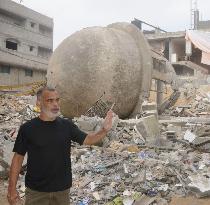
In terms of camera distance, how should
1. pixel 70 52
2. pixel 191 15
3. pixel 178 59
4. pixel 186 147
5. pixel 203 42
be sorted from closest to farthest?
pixel 186 147 → pixel 70 52 → pixel 203 42 → pixel 178 59 → pixel 191 15

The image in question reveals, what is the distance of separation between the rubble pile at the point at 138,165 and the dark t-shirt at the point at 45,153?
2.82m

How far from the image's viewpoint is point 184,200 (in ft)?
18.8

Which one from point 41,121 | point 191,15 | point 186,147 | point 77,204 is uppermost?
point 191,15

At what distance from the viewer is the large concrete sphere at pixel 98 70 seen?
1032 cm

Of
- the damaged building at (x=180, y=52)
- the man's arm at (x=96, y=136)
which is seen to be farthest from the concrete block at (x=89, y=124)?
the damaged building at (x=180, y=52)

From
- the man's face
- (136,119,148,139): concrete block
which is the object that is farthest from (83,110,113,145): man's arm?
(136,119,148,139): concrete block

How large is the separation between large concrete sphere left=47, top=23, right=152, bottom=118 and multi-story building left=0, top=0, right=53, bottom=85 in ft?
60.3

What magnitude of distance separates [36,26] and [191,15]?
1643cm

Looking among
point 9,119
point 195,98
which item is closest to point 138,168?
point 9,119

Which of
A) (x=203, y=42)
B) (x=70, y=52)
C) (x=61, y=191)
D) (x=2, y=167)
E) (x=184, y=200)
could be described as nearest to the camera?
(x=61, y=191)

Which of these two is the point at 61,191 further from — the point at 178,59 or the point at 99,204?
the point at 178,59

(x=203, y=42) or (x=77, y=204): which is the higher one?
(x=203, y=42)

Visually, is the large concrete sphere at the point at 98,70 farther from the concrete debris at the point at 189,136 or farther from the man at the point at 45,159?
the man at the point at 45,159

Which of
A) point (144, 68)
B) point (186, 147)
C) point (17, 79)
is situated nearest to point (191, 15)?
point (17, 79)
